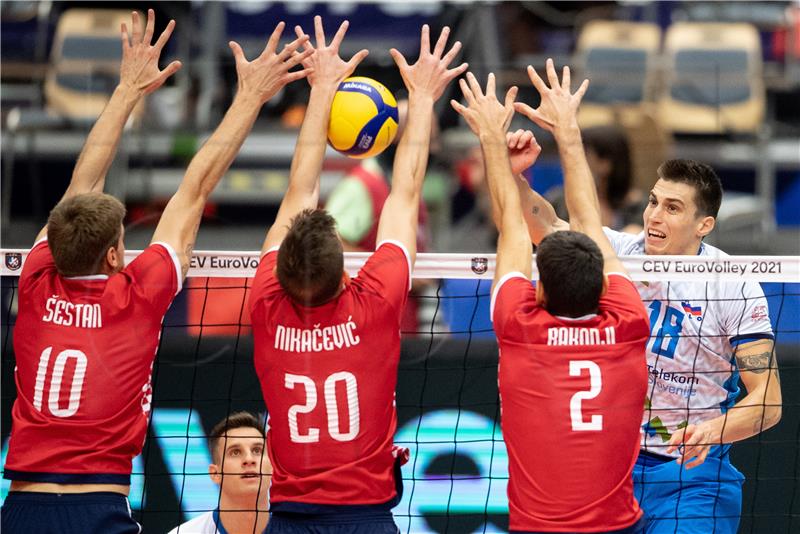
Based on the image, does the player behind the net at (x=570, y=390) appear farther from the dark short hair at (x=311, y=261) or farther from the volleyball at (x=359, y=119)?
the volleyball at (x=359, y=119)

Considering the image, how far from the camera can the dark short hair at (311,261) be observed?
4164 millimetres

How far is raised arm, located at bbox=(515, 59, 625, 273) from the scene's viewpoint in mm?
4484

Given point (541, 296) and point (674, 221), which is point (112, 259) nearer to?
point (541, 296)

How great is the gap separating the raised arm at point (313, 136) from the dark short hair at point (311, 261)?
246 millimetres

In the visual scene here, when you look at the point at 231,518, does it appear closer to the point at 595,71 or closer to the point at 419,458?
the point at 419,458

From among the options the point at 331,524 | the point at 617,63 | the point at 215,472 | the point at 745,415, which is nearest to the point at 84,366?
the point at 331,524

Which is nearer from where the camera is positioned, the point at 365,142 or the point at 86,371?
the point at 86,371

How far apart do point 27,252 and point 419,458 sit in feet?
7.67

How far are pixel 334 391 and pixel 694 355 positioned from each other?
1736 millimetres

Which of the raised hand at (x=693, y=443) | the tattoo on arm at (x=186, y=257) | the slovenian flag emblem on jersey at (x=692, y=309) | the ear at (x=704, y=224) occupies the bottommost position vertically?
the raised hand at (x=693, y=443)

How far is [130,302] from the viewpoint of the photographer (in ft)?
14.5

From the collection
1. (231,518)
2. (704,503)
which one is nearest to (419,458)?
(231,518)

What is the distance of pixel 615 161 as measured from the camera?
24.7 feet

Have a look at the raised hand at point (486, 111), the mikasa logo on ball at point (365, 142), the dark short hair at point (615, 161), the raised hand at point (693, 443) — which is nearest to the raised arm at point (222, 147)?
the mikasa logo on ball at point (365, 142)
